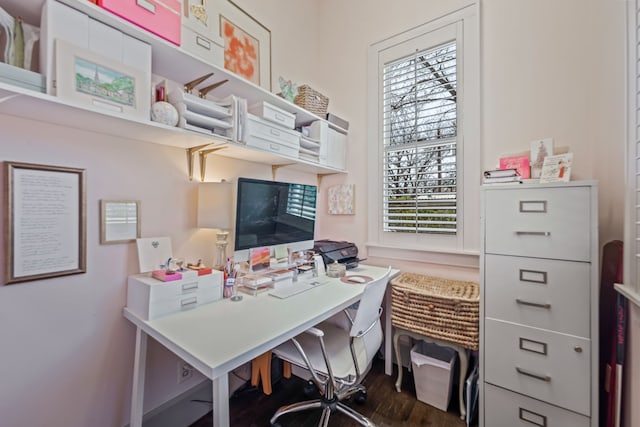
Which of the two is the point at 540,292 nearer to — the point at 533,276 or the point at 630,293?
the point at 533,276

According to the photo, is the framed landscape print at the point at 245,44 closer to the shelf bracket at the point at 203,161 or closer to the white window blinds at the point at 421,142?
the shelf bracket at the point at 203,161

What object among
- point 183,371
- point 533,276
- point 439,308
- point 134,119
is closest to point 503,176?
point 533,276

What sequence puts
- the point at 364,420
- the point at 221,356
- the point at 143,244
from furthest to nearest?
1. the point at 364,420
2. the point at 143,244
3. the point at 221,356

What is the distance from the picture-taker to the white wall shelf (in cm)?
88

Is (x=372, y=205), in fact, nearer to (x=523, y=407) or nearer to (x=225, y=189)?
(x=225, y=189)

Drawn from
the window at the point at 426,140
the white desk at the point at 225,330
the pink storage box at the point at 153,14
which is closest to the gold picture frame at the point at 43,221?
the white desk at the point at 225,330

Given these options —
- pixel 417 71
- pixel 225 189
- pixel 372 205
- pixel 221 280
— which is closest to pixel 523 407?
pixel 372 205

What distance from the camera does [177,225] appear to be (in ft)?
4.84

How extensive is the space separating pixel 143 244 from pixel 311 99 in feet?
4.88

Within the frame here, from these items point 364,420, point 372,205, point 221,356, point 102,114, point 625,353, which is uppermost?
point 102,114

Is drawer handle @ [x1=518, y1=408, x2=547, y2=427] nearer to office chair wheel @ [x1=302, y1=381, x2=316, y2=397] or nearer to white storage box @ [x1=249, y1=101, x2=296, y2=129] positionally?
office chair wheel @ [x1=302, y1=381, x2=316, y2=397]

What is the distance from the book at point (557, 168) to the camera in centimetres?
139

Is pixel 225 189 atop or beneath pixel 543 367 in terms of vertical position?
Answer: atop

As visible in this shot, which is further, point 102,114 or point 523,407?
point 523,407
